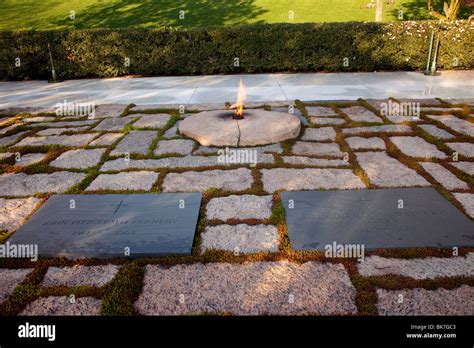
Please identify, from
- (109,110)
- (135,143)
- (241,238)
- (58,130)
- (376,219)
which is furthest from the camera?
(109,110)

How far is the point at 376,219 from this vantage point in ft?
10.8

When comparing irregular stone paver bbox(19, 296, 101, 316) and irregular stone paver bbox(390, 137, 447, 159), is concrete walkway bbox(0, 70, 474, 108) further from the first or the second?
irregular stone paver bbox(19, 296, 101, 316)

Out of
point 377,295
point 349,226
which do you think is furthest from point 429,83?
point 377,295

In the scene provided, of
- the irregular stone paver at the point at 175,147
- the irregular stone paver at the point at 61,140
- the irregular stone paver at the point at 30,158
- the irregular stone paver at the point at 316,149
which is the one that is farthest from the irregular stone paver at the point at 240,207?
the irregular stone paver at the point at 61,140

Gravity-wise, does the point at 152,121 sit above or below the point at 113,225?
above

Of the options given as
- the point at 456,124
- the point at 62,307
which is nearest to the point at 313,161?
the point at 456,124

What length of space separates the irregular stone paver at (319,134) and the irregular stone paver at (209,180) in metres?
1.52

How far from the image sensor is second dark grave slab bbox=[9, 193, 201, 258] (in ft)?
9.80

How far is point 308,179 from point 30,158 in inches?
149

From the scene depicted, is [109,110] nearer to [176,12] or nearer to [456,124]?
[456,124]

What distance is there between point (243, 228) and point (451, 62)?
1049 cm

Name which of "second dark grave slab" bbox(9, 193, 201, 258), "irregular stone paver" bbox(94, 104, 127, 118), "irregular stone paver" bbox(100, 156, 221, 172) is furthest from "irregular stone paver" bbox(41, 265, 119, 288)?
"irregular stone paver" bbox(94, 104, 127, 118)

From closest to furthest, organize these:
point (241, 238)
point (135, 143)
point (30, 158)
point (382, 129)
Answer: point (241, 238) < point (30, 158) < point (135, 143) < point (382, 129)

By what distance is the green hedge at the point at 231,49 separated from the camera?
35.3ft
